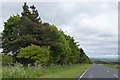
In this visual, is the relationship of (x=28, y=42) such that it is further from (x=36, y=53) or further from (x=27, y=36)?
(x=36, y=53)

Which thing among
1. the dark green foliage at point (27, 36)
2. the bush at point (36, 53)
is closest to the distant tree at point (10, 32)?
the dark green foliage at point (27, 36)

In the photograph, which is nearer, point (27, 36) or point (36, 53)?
point (36, 53)

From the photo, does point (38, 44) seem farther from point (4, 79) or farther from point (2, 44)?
point (4, 79)

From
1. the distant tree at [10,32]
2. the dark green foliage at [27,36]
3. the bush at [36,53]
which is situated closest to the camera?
the bush at [36,53]

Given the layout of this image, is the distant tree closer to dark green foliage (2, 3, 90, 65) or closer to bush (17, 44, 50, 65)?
dark green foliage (2, 3, 90, 65)

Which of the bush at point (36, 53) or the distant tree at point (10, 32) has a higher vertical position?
the distant tree at point (10, 32)

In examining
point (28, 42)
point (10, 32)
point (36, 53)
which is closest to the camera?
point (36, 53)

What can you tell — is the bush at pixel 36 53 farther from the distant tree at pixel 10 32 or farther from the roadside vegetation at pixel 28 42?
the distant tree at pixel 10 32

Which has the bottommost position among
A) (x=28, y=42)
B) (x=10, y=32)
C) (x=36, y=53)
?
(x=36, y=53)

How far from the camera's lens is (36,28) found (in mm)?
48250

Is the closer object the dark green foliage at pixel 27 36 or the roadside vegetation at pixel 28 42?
the roadside vegetation at pixel 28 42

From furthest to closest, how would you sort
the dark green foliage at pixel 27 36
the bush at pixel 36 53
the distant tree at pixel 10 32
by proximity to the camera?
the distant tree at pixel 10 32 < the dark green foliage at pixel 27 36 < the bush at pixel 36 53

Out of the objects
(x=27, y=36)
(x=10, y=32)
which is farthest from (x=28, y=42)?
(x=10, y=32)

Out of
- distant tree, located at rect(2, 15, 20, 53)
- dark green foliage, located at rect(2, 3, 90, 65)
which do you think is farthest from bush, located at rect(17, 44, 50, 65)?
distant tree, located at rect(2, 15, 20, 53)
